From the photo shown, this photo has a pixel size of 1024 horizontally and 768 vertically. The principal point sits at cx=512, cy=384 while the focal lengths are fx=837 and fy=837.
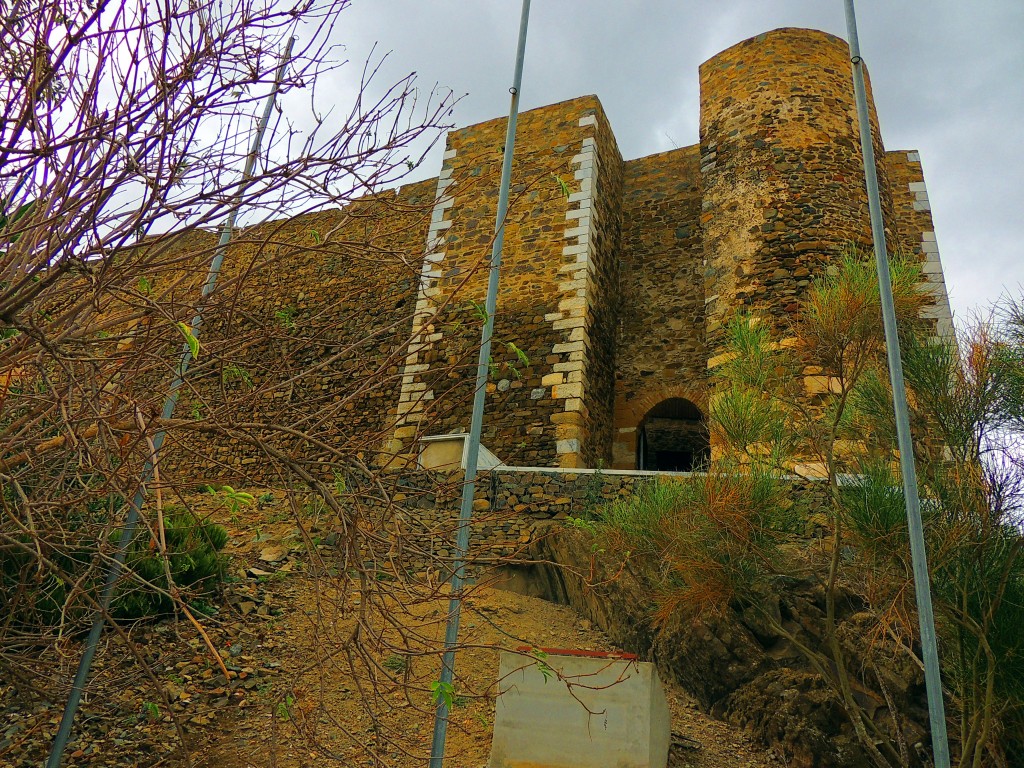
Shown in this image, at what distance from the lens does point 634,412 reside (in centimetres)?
1047

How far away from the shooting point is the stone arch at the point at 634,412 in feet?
33.7

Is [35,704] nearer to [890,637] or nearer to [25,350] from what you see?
[25,350]

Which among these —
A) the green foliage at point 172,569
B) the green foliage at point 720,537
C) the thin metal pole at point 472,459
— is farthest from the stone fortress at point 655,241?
the green foliage at point 720,537

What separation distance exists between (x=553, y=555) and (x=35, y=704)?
387cm

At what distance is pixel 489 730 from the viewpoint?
5.21 m

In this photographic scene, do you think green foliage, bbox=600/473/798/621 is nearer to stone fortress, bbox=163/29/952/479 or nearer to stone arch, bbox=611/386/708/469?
stone fortress, bbox=163/29/952/479

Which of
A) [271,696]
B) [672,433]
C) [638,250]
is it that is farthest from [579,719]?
[638,250]

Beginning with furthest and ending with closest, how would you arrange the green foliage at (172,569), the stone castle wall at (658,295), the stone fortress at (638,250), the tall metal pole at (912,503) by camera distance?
the stone castle wall at (658,295) → the stone fortress at (638,250) → the green foliage at (172,569) → the tall metal pole at (912,503)

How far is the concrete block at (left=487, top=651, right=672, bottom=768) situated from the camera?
4.45m

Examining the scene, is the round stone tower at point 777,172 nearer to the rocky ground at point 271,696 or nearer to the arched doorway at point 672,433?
the arched doorway at point 672,433

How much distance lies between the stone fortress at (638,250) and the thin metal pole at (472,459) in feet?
8.03

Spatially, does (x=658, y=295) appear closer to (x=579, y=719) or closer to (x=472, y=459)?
(x=472, y=459)

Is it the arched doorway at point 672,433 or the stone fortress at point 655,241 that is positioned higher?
the stone fortress at point 655,241

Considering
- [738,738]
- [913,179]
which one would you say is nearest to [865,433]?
[738,738]
